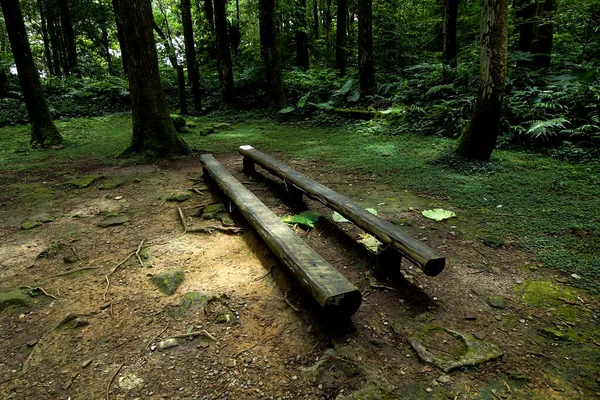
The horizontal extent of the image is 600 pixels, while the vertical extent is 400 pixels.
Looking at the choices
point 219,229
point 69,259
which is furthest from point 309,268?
point 69,259

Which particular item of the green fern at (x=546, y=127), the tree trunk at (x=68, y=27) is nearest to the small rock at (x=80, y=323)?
the green fern at (x=546, y=127)

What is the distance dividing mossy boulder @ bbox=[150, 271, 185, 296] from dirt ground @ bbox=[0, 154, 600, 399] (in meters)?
0.06

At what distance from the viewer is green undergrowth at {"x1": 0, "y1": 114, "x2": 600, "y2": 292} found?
139 inches

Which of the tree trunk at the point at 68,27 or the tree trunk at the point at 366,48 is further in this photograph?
the tree trunk at the point at 68,27

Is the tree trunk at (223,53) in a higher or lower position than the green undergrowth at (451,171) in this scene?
higher

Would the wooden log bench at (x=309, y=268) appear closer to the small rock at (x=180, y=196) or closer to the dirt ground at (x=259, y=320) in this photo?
the dirt ground at (x=259, y=320)

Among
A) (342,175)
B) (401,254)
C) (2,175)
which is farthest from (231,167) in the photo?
(401,254)

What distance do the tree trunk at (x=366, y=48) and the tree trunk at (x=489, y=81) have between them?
17.2 feet

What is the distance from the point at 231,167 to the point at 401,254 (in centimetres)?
456

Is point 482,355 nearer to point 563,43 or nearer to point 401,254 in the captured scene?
point 401,254

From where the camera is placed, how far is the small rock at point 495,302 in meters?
2.64

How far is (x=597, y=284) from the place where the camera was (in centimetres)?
277

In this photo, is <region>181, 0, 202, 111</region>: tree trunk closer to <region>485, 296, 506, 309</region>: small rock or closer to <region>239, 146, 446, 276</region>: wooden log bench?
<region>239, 146, 446, 276</region>: wooden log bench

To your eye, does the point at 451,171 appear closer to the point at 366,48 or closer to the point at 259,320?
the point at 259,320
